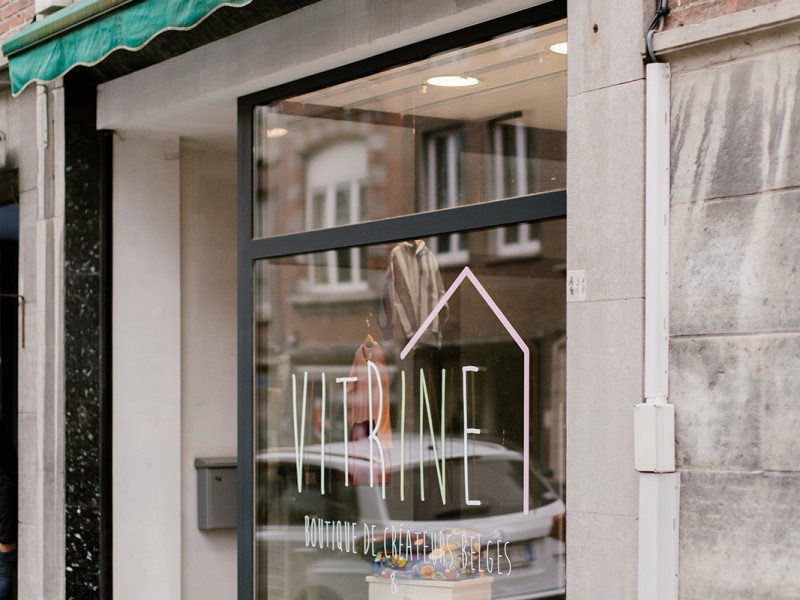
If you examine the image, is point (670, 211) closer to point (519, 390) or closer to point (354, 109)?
point (519, 390)

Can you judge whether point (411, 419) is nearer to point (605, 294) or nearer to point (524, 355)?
point (524, 355)

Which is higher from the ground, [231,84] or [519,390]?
[231,84]

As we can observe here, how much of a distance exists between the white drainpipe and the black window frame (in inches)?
30.3

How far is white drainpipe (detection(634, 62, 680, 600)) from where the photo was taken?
145 inches

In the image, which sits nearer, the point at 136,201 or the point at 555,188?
the point at 555,188

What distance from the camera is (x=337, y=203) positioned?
5840mm

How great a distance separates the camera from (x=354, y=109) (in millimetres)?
5750

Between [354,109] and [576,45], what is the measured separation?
6.14ft

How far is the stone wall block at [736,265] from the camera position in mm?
3512

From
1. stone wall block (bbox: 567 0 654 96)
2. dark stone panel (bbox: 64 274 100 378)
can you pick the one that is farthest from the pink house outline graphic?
dark stone panel (bbox: 64 274 100 378)

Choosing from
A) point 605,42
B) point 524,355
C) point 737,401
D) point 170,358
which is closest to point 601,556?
point 737,401

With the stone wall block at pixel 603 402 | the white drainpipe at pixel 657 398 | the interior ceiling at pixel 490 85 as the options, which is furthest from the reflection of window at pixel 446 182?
Answer: the white drainpipe at pixel 657 398

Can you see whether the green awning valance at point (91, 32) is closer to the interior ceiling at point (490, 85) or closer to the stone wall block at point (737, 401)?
the interior ceiling at point (490, 85)

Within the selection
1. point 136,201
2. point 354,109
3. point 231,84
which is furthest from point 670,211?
point 136,201
